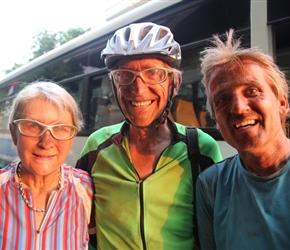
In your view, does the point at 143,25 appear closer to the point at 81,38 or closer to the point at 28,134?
the point at 28,134

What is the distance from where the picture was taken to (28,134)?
1763 millimetres

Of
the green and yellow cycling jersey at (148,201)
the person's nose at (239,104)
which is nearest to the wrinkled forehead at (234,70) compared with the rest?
the person's nose at (239,104)

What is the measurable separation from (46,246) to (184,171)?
88cm

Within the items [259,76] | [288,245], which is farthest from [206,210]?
[259,76]

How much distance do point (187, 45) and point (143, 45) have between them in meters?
1.60

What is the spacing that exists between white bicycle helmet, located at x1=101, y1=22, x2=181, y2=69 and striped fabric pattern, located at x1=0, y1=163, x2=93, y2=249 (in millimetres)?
879

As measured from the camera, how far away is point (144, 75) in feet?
6.66

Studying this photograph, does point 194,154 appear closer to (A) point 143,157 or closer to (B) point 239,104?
(A) point 143,157

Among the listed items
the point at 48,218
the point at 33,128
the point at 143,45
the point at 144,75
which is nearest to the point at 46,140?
the point at 33,128

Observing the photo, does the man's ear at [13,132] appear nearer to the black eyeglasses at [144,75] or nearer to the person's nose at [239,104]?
the black eyeglasses at [144,75]

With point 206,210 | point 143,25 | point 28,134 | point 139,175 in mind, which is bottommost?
point 206,210

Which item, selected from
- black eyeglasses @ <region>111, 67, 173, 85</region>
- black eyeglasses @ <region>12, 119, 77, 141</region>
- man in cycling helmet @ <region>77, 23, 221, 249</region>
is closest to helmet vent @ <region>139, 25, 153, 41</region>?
man in cycling helmet @ <region>77, 23, 221, 249</region>

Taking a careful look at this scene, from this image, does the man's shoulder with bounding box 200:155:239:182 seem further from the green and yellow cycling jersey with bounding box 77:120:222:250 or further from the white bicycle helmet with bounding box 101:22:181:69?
the white bicycle helmet with bounding box 101:22:181:69

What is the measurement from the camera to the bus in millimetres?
2797
